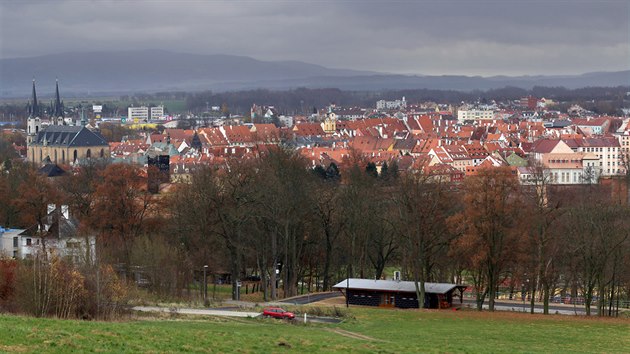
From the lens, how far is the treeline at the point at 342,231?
41.3 m

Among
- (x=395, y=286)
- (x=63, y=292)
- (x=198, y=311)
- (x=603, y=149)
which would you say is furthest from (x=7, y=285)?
(x=603, y=149)

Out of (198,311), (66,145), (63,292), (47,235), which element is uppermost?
(63,292)

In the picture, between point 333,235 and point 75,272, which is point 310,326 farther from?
point 333,235

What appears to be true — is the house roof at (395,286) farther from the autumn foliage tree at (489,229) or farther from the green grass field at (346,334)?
the green grass field at (346,334)

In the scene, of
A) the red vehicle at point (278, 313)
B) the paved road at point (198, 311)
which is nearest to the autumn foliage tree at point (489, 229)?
the red vehicle at point (278, 313)

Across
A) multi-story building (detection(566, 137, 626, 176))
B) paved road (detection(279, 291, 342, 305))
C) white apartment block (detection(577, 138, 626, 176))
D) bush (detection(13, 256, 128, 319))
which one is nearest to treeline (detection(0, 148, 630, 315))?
paved road (detection(279, 291, 342, 305))

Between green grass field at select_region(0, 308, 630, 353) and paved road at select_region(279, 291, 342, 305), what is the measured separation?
4.68 metres

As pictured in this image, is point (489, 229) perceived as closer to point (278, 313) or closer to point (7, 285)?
point (278, 313)

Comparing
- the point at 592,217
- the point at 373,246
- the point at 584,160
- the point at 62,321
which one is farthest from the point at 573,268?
the point at 584,160

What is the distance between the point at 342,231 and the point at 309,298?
26.5 ft

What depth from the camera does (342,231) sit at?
5347 centimetres

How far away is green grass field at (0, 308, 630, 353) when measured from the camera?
77.8ft

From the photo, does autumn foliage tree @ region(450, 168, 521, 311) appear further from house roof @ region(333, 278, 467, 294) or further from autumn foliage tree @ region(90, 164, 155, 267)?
autumn foliage tree @ region(90, 164, 155, 267)

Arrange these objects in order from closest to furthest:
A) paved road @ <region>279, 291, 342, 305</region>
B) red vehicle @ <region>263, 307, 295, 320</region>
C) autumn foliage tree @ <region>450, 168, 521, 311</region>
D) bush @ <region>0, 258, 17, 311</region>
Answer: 1. bush @ <region>0, 258, 17, 311</region>
2. red vehicle @ <region>263, 307, 295, 320</region>
3. autumn foliage tree @ <region>450, 168, 521, 311</region>
4. paved road @ <region>279, 291, 342, 305</region>
